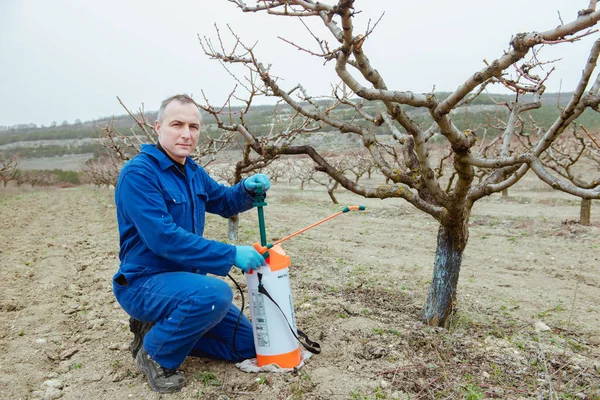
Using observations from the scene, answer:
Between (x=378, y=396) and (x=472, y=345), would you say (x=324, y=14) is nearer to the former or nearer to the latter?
(x=378, y=396)

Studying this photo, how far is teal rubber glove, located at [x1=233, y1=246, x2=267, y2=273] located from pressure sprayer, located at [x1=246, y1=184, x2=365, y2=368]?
0.11 metres

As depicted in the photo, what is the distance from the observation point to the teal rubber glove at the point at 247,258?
2523 millimetres

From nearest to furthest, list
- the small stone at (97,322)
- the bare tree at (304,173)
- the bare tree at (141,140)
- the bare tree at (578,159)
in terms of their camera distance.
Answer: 1. the small stone at (97,322)
2. the bare tree at (578,159)
3. the bare tree at (141,140)
4. the bare tree at (304,173)

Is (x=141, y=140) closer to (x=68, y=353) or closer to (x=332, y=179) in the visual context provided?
(x=68, y=353)

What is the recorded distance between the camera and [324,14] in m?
2.43

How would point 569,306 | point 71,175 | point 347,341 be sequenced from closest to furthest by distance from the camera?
point 347,341, point 569,306, point 71,175

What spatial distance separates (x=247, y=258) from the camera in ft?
8.29

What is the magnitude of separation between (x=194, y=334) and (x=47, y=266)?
470 centimetres

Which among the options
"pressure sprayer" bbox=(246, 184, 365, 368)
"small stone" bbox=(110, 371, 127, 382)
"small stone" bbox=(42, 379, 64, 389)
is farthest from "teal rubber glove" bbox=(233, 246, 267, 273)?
"small stone" bbox=(42, 379, 64, 389)

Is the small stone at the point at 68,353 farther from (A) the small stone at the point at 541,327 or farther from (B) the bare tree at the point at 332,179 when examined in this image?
(A) the small stone at the point at 541,327

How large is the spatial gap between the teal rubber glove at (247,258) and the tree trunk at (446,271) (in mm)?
1493

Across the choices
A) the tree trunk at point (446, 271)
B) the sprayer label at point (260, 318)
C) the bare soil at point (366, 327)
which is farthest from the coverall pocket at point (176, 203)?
the tree trunk at point (446, 271)

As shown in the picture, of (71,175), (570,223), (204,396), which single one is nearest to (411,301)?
(204,396)

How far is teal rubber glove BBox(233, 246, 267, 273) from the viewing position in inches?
99.3
